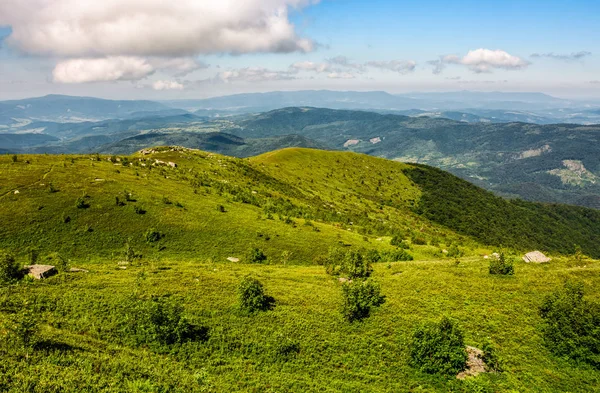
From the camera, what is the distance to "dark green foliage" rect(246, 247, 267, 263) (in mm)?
40844

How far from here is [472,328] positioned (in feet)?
78.8

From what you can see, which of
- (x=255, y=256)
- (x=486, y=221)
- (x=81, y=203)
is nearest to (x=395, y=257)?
(x=255, y=256)

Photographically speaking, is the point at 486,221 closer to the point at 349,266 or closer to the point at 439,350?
the point at 349,266

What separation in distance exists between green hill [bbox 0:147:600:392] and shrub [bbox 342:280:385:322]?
68 centimetres

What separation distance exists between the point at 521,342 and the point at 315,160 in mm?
152696

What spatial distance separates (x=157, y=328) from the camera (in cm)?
1994

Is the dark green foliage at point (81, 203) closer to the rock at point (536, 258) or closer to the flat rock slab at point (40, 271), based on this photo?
the flat rock slab at point (40, 271)

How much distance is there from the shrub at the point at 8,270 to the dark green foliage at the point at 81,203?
1953cm

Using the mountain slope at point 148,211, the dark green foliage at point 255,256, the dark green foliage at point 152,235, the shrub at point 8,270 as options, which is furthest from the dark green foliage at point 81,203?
the dark green foliage at point 255,256

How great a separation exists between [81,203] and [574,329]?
55242 mm

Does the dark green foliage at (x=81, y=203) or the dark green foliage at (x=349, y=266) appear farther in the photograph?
the dark green foliage at (x=81, y=203)

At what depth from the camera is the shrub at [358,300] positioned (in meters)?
25.2

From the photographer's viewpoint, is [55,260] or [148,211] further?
[148,211]

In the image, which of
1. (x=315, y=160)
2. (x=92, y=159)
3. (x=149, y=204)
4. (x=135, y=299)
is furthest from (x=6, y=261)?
(x=315, y=160)
